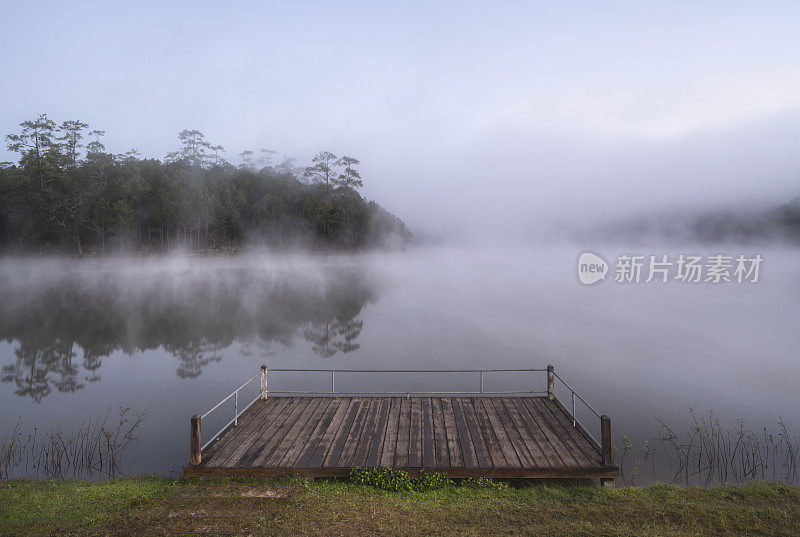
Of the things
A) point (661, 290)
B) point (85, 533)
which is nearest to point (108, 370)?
point (85, 533)

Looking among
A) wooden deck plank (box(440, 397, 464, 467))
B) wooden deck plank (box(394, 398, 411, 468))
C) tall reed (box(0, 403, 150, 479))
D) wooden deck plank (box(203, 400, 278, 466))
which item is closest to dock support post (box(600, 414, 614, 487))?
wooden deck plank (box(440, 397, 464, 467))

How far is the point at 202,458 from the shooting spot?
9.34m

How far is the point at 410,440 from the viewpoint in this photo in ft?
33.3

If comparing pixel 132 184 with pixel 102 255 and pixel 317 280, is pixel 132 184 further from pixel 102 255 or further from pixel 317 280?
pixel 317 280

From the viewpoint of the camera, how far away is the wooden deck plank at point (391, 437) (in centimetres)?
923

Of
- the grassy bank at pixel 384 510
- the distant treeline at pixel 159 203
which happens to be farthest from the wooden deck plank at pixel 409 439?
the distant treeline at pixel 159 203

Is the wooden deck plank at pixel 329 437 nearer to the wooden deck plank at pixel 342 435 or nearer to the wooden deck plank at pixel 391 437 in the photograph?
the wooden deck plank at pixel 342 435

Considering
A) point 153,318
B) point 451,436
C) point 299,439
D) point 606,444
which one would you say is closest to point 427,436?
point 451,436

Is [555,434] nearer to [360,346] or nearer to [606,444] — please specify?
[606,444]

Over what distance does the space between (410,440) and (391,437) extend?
20.5 inches
